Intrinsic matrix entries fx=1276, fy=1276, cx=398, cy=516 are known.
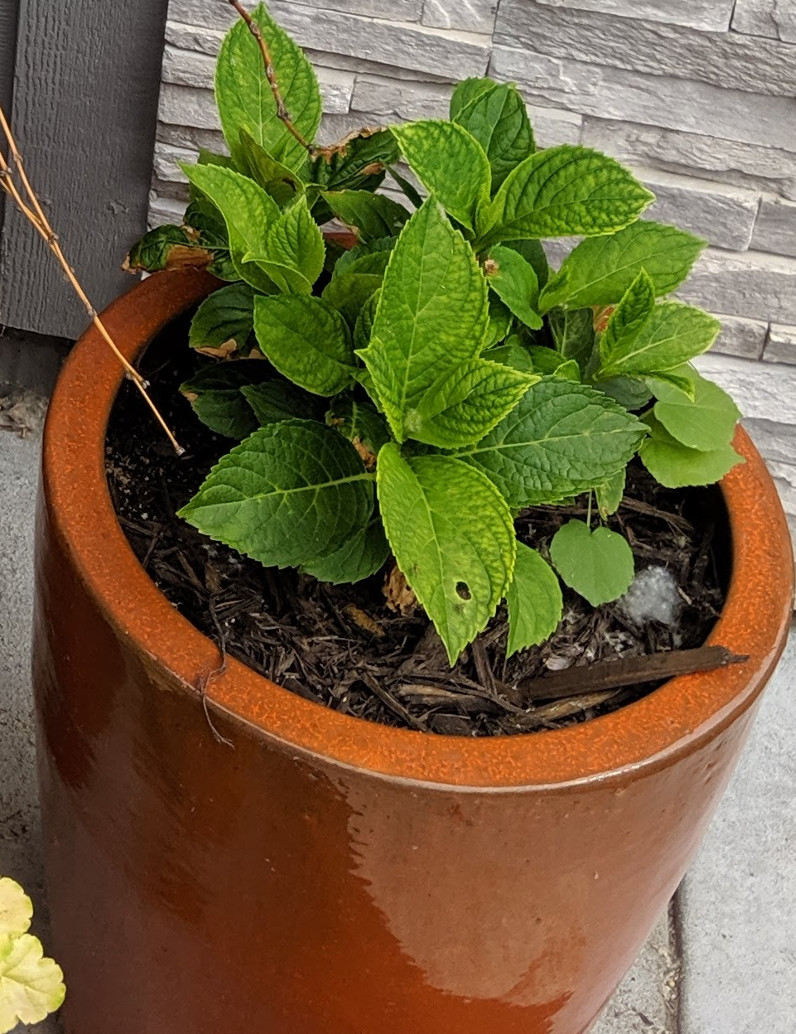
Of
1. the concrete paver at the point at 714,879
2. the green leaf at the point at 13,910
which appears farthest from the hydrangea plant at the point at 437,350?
the concrete paver at the point at 714,879

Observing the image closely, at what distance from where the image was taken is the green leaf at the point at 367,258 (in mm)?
866

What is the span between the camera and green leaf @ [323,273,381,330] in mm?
852

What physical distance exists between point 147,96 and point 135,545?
0.80m

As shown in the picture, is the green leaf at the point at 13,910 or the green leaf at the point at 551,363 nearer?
the green leaf at the point at 13,910

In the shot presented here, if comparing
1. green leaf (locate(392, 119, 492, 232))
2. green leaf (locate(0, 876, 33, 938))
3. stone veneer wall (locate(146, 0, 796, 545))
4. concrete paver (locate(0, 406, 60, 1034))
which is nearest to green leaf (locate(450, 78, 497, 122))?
green leaf (locate(392, 119, 492, 232))

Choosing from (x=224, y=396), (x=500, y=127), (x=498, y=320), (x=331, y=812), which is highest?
(x=500, y=127)

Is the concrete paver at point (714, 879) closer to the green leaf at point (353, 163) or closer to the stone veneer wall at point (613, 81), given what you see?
the stone veneer wall at point (613, 81)

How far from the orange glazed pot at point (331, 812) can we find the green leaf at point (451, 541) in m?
0.08

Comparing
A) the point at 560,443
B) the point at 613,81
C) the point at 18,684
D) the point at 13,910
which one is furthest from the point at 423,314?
the point at 18,684

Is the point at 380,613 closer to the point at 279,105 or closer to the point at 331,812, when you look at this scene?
the point at 331,812

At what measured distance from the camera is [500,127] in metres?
0.92

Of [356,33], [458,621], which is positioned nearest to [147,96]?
[356,33]

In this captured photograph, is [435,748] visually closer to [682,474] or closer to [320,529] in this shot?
[320,529]

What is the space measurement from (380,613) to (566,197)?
32 cm
